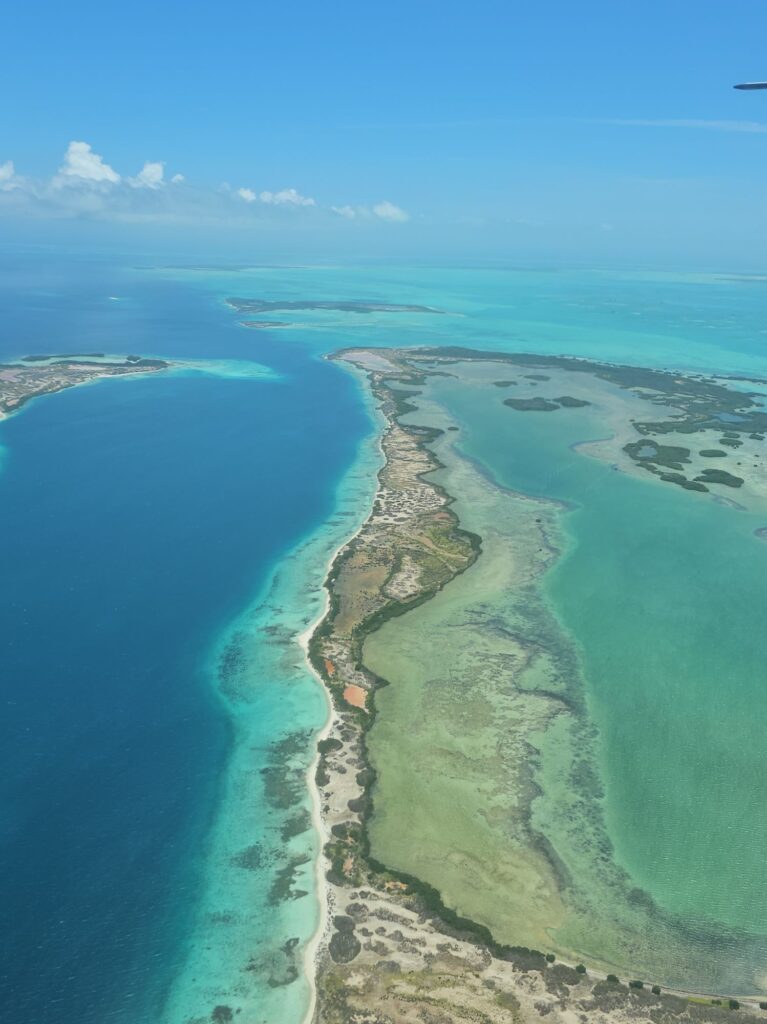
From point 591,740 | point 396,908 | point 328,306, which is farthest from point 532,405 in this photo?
point 328,306

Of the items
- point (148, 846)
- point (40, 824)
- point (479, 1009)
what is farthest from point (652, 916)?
point (40, 824)

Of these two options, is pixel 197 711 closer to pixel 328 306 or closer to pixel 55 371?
pixel 55 371

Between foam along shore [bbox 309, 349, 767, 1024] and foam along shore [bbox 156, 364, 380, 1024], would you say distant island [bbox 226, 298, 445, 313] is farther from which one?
foam along shore [bbox 156, 364, 380, 1024]

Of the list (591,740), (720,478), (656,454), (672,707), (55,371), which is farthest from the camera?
(55,371)

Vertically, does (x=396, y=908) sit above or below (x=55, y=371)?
below

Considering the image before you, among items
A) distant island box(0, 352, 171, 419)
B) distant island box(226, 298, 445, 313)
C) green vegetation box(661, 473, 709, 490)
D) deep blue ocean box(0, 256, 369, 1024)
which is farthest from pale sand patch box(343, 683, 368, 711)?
distant island box(226, 298, 445, 313)

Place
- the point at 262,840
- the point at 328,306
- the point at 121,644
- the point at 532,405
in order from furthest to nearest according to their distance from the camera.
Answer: the point at 328,306 < the point at 532,405 < the point at 121,644 < the point at 262,840

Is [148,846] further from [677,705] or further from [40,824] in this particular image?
[677,705]

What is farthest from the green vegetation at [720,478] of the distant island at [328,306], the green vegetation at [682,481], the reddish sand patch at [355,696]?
the distant island at [328,306]
